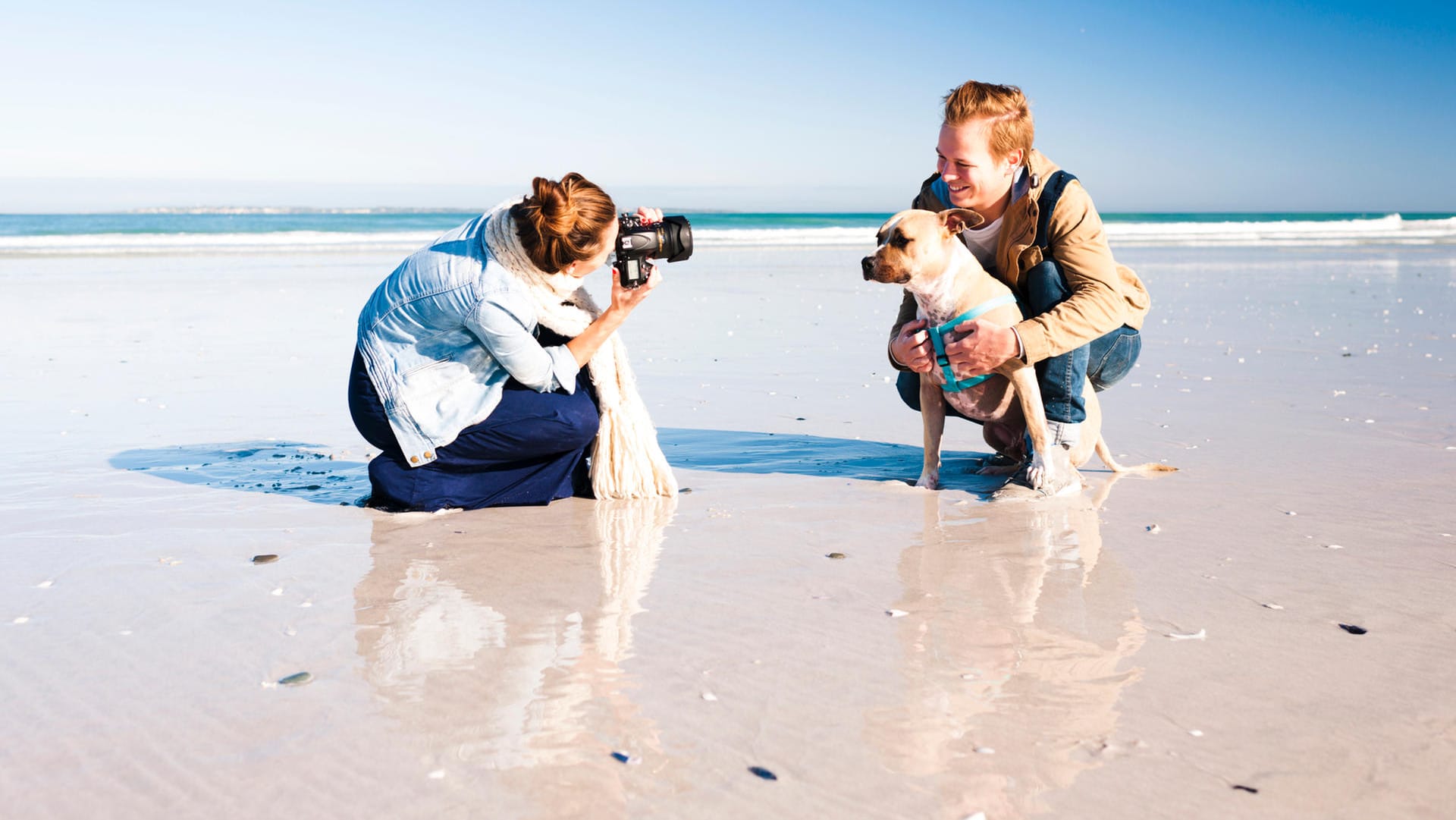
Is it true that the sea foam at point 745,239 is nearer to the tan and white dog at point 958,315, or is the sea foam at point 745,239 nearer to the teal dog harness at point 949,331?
the tan and white dog at point 958,315

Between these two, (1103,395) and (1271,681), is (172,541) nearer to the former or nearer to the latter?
(1271,681)

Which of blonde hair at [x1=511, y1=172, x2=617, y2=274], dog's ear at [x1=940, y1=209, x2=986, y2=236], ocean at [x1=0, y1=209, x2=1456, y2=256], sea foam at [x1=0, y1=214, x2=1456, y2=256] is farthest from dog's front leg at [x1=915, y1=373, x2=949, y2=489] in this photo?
ocean at [x1=0, y1=209, x2=1456, y2=256]

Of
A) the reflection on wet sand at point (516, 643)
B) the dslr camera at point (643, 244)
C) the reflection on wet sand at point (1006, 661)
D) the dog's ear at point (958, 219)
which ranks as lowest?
the reflection on wet sand at point (516, 643)

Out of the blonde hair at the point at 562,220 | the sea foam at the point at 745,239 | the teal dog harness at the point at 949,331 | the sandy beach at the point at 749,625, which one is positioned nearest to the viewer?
the sandy beach at the point at 749,625

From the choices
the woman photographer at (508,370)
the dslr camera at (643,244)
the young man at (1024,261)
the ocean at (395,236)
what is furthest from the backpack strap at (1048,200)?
the ocean at (395,236)

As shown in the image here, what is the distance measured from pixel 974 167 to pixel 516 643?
2482 millimetres

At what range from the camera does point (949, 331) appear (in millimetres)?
4105

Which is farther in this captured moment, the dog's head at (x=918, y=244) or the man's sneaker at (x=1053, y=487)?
the man's sneaker at (x=1053, y=487)

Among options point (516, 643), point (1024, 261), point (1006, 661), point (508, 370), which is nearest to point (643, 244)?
point (508, 370)

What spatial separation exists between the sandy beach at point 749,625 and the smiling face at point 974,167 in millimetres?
1166

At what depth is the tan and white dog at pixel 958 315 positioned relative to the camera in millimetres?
4008

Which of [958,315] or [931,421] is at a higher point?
[958,315]

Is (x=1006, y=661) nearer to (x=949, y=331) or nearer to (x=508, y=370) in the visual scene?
(x=949, y=331)

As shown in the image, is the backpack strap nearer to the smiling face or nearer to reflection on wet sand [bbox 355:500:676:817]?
the smiling face
